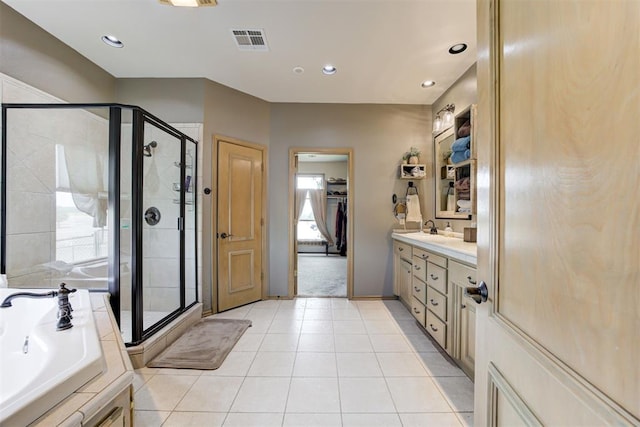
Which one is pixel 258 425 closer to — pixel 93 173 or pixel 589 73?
pixel 589 73

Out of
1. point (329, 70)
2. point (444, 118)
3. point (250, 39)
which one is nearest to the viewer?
point (250, 39)

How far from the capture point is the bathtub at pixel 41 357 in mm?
667

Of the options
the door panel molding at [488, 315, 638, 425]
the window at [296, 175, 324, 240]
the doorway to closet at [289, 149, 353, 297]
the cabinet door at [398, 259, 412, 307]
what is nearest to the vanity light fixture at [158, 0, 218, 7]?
the door panel molding at [488, 315, 638, 425]

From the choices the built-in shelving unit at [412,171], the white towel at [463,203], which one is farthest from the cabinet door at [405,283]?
the built-in shelving unit at [412,171]

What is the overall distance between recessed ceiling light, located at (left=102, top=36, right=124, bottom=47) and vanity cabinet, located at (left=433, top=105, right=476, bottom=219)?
131 inches

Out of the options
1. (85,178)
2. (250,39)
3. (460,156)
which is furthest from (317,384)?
(250,39)

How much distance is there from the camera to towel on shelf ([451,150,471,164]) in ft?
8.48

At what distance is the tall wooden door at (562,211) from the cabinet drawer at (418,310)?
6.03ft

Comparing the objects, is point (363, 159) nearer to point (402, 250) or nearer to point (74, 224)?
point (402, 250)

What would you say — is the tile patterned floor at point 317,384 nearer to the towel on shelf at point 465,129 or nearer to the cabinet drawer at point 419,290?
the cabinet drawer at point 419,290

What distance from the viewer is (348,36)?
2309 millimetres

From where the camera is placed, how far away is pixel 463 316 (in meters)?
1.90

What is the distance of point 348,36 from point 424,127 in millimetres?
1841

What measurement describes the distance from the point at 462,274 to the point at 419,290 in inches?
34.8
